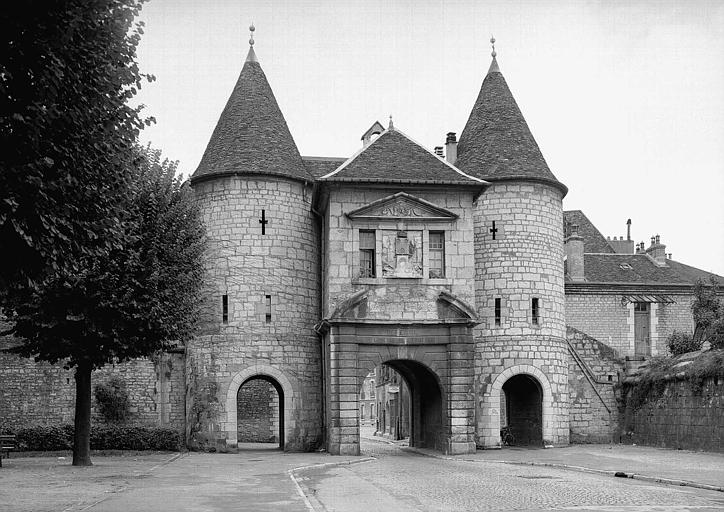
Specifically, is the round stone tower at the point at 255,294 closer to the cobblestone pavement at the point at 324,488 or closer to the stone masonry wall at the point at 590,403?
the cobblestone pavement at the point at 324,488

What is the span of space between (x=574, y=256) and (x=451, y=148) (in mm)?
10993

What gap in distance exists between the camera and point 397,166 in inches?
1342

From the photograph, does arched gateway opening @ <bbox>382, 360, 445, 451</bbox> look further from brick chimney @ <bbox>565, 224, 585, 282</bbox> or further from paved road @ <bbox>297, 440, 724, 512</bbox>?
brick chimney @ <bbox>565, 224, 585, 282</bbox>

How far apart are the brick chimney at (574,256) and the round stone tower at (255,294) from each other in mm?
17392

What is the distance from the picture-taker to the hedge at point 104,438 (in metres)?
32.5

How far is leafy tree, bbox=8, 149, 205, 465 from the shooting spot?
2402 centimetres

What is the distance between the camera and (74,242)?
14.8 meters

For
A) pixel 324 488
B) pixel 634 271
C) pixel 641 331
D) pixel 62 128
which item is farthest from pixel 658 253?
pixel 62 128

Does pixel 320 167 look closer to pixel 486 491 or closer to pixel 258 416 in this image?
pixel 258 416

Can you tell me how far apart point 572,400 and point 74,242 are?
→ 26922 mm

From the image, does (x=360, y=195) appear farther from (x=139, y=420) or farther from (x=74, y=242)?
(x=74, y=242)

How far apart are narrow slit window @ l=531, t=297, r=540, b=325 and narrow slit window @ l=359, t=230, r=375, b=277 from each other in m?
6.67

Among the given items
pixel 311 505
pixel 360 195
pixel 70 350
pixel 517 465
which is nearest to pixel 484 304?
pixel 360 195

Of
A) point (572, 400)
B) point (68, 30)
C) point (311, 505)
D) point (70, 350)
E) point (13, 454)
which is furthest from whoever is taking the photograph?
point (572, 400)
